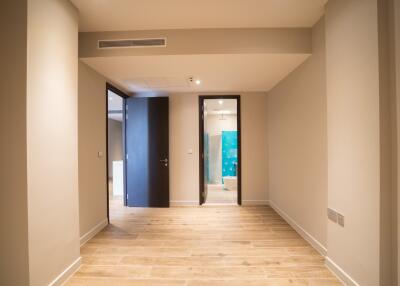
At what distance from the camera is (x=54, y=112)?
73.5 inches

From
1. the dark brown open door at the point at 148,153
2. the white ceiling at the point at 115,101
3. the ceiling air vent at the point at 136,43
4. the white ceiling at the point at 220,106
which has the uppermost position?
the ceiling air vent at the point at 136,43

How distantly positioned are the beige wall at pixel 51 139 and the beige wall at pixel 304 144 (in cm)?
271

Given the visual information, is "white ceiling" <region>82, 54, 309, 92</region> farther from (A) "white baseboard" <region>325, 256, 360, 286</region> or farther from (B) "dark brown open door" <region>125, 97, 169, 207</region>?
(A) "white baseboard" <region>325, 256, 360, 286</region>

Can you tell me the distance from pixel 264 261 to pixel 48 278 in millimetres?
2088

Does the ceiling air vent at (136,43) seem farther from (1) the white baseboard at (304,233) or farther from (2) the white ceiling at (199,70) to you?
(1) the white baseboard at (304,233)

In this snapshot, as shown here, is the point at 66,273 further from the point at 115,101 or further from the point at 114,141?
the point at 114,141

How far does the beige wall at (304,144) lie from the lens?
2.44 meters

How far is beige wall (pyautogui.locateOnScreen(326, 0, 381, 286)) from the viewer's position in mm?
1600

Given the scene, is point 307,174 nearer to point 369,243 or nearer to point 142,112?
point 369,243

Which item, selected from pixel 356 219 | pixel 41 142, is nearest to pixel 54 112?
pixel 41 142

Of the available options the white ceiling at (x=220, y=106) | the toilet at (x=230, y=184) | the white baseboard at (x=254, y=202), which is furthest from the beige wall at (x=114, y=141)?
the white baseboard at (x=254, y=202)

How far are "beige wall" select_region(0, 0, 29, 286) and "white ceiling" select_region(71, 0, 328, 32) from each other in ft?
2.77

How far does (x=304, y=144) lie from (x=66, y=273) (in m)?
3.11

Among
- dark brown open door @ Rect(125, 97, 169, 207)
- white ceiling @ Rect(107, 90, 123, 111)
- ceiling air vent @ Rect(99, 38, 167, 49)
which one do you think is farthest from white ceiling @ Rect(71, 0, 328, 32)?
white ceiling @ Rect(107, 90, 123, 111)
